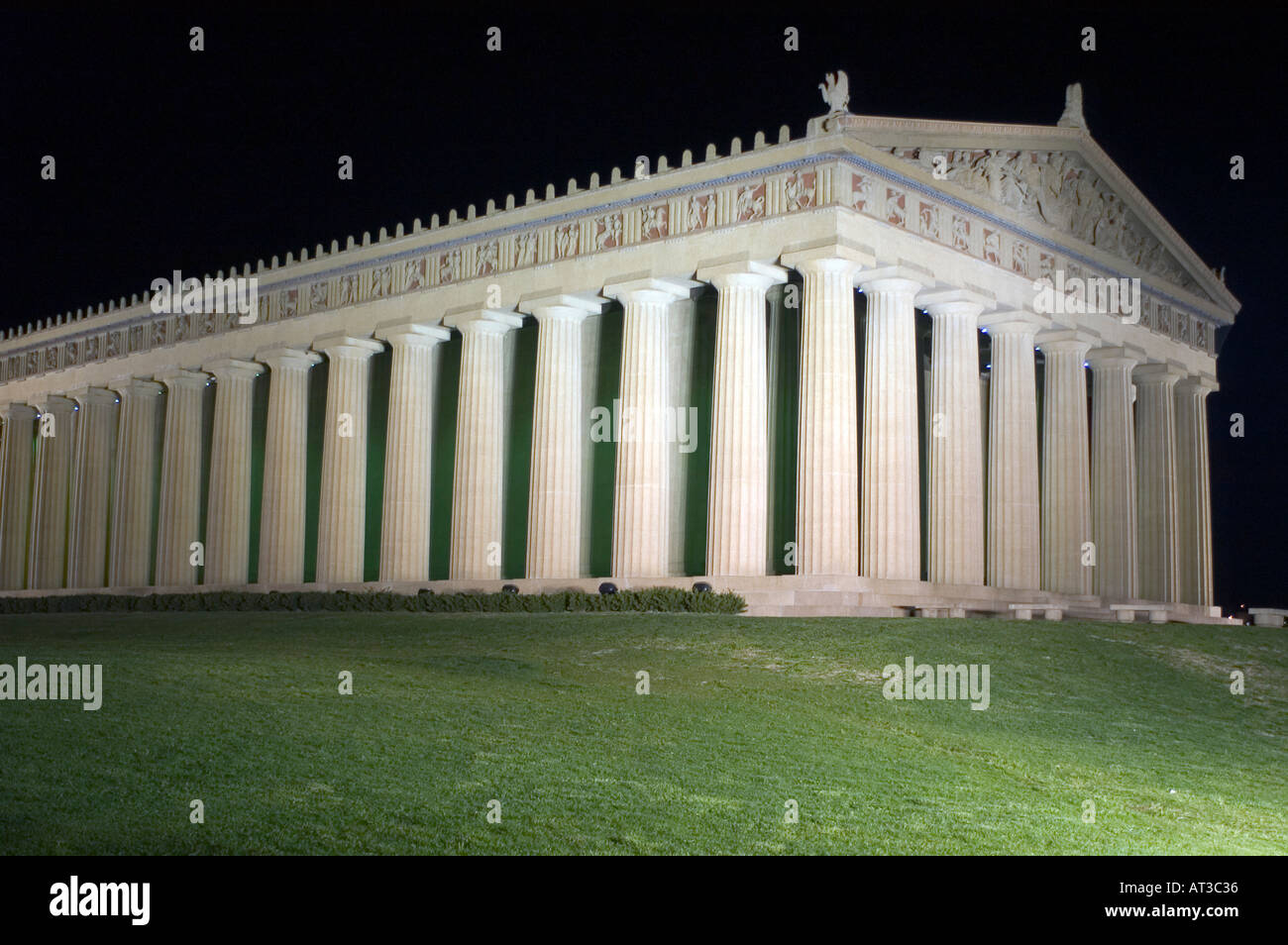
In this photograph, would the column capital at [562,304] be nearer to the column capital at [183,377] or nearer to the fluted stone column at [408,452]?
the fluted stone column at [408,452]

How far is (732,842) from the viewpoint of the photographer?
1784 centimetres

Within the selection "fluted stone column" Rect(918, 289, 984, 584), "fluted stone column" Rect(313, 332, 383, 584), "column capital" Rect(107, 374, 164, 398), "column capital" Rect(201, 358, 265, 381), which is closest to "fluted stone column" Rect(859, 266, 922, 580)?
"fluted stone column" Rect(918, 289, 984, 584)

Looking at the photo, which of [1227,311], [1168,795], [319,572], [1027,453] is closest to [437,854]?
[1168,795]

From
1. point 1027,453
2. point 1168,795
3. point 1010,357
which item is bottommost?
point 1168,795

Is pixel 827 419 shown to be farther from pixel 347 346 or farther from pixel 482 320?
pixel 347 346

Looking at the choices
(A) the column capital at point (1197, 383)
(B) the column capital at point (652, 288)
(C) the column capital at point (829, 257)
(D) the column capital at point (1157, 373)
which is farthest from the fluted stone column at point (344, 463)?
(A) the column capital at point (1197, 383)

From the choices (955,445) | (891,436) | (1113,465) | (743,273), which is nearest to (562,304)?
(743,273)

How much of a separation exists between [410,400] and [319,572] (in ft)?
25.7

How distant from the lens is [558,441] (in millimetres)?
53406

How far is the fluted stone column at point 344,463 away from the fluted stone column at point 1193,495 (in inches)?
1332

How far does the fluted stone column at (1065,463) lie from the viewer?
55.1m

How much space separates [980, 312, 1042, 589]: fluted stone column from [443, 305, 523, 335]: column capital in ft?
56.0

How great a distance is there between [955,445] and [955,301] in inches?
188

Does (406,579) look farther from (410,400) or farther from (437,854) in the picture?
(437,854)
